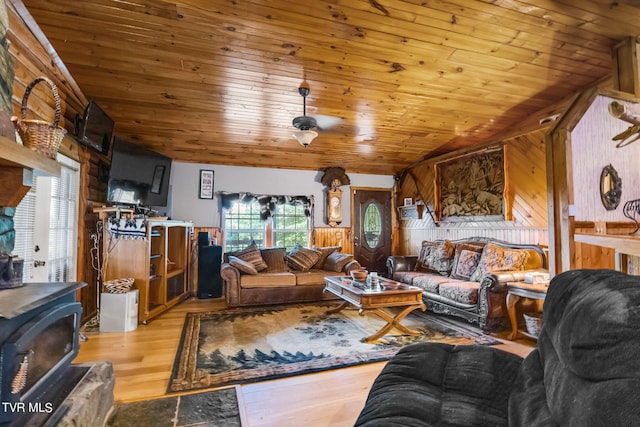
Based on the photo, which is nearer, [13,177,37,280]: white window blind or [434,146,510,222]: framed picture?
[13,177,37,280]: white window blind

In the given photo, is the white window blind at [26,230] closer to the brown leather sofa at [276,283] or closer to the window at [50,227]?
the window at [50,227]

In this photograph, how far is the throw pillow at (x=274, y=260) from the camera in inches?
197

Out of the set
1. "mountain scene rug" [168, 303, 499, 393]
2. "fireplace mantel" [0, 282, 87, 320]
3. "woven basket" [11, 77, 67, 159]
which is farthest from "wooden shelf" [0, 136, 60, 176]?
"mountain scene rug" [168, 303, 499, 393]

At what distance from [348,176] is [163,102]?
11.8ft

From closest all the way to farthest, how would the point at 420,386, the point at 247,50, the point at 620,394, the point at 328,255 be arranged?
the point at 620,394
the point at 420,386
the point at 247,50
the point at 328,255

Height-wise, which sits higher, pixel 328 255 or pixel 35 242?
pixel 35 242

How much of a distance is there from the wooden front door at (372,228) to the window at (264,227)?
1.06m

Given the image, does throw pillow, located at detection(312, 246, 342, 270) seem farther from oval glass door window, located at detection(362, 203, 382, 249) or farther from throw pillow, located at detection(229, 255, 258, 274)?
Answer: oval glass door window, located at detection(362, 203, 382, 249)

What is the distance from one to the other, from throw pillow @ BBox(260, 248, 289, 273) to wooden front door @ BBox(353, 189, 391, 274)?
1.76 metres

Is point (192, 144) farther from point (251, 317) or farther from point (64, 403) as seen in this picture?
point (64, 403)

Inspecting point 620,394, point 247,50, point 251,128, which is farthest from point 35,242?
point 620,394

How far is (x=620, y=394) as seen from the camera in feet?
2.07

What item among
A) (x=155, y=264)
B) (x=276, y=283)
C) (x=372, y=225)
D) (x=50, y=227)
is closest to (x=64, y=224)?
(x=50, y=227)

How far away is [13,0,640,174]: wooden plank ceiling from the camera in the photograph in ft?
8.32
